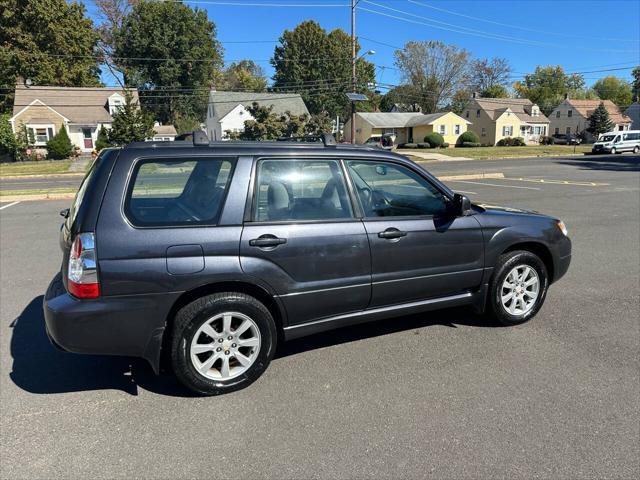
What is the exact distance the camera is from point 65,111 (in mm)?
45688

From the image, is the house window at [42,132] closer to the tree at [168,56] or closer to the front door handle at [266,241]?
the tree at [168,56]

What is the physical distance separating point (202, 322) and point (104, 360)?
50.9 inches

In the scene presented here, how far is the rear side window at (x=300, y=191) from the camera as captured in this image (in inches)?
140

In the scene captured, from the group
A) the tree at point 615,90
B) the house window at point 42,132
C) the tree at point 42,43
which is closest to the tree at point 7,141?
the house window at point 42,132

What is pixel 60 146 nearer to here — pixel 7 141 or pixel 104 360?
pixel 7 141

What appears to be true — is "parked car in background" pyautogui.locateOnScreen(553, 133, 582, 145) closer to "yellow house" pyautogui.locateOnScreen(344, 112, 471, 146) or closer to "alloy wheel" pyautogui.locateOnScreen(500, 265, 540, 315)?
"yellow house" pyautogui.locateOnScreen(344, 112, 471, 146)

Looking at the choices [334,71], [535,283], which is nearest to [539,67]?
[334,71]

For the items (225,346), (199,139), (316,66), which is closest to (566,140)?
(316,66)

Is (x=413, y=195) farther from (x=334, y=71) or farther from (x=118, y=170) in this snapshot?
(x=334, y=71)

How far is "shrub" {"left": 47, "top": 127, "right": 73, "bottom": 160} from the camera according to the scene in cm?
3969

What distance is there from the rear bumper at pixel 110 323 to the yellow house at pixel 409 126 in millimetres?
59905

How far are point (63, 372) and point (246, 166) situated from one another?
2.16 meters

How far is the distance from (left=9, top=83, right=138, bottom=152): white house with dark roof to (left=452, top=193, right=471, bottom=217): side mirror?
4348cm

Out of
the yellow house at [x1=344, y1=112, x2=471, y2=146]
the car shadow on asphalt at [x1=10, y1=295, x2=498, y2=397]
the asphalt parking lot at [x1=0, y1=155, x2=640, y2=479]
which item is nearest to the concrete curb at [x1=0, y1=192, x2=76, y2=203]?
the asphalt parking lot at [x1=0, y1=155, x2=640, y2=479]
